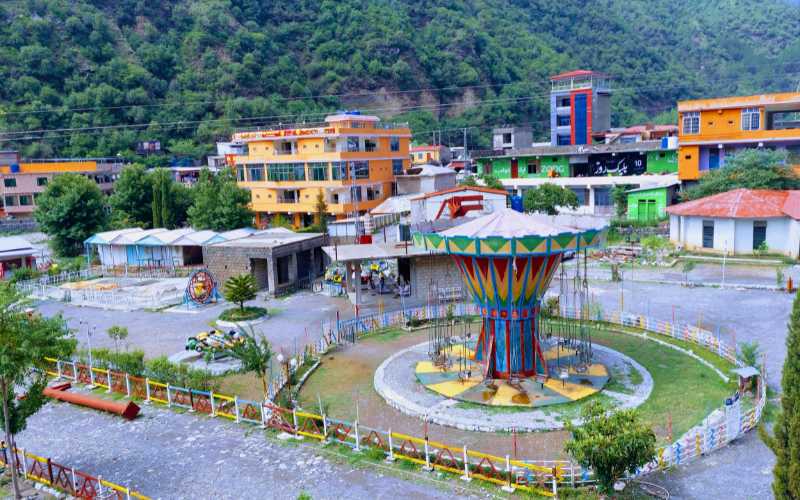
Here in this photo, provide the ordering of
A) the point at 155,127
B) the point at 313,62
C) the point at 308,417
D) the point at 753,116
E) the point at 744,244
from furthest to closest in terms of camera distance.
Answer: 1. the point at 313,62
2. the point at 155,127
3. the point at 753,116
4. the point at 744,244
5. the point at 308,417

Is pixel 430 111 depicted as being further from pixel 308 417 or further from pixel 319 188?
pixel 308 417

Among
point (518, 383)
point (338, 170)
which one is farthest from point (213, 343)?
point (338, 170)

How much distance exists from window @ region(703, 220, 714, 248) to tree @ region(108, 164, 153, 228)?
4054cm

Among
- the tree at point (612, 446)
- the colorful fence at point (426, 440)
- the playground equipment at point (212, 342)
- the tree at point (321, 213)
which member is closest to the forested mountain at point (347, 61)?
the tree at point (321, 213)

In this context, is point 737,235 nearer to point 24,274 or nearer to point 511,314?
point 511,314

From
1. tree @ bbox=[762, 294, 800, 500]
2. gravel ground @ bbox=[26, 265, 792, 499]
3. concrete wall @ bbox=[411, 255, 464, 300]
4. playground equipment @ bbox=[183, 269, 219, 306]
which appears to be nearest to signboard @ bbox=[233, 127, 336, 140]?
playground equipment @ bbox=[183, 269, 219, 306]

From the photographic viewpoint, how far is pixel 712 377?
19250mm

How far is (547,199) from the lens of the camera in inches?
1877

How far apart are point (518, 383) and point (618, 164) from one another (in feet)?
147

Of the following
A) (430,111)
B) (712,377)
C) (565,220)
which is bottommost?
(712,377)

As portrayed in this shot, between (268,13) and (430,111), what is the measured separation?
30.1 meters

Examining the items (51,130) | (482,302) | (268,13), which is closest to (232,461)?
(482,302)

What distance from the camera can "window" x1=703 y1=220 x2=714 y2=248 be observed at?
3803 cm

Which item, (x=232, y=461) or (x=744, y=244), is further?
(x=744, y=244)
